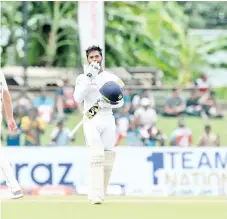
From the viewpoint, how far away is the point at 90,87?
9680 mm

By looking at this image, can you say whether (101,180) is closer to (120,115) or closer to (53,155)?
(53,155)

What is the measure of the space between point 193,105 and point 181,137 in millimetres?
1639

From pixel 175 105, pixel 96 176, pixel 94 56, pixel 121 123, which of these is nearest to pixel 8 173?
pixel 96 176

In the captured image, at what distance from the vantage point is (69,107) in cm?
1809

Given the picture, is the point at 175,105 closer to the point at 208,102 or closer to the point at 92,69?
the point at 208,102

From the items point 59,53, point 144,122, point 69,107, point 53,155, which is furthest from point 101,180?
point 59,53

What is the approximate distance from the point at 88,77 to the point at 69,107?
28.1 ft

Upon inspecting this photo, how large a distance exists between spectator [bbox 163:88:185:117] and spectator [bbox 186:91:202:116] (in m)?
0.12

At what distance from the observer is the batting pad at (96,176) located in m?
9.53

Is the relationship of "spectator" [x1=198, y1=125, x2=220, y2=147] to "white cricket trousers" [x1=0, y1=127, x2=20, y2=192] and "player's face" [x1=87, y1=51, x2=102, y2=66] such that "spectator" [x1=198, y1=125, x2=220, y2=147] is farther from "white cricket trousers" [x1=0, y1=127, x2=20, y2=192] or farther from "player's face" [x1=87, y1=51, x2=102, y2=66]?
"white cricket trousers" [x1=0, y1=127, x2=20, y2=192]

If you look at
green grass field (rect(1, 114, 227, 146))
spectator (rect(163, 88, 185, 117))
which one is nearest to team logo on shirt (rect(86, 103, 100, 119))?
green grass field (rect(1, 114, 227, 146))

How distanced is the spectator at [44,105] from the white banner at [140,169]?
3.96m

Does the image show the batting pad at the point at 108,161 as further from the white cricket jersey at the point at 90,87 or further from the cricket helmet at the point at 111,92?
the cricket helmet at the point at 111,92

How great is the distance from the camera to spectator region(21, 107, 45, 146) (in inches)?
586
